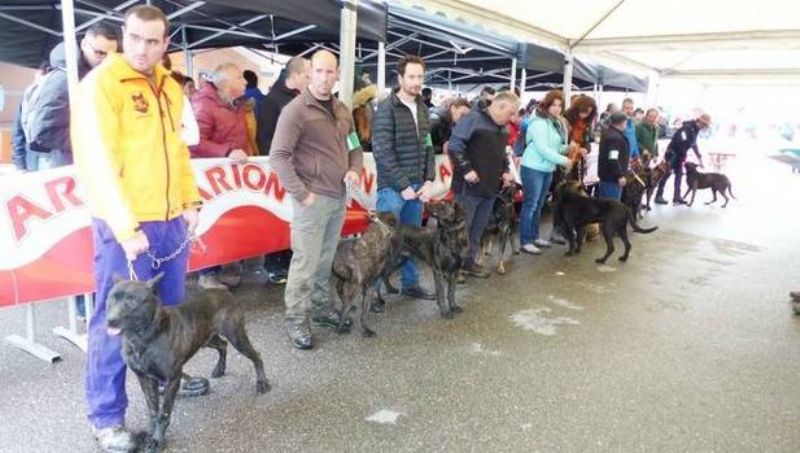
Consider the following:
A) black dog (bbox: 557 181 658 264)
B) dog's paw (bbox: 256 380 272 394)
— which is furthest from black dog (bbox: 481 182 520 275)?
dog's paw (bbox: 256 380 272 394)

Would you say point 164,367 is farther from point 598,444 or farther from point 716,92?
point 716,92

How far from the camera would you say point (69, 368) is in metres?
3.01

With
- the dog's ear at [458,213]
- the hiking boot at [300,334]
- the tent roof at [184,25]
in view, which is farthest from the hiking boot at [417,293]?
the tent roof at [184,25]

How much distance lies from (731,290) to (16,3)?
7.82 m

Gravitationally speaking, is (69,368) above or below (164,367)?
below

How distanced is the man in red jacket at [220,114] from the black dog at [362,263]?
923 millimetres

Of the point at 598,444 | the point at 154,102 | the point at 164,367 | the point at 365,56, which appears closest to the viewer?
the point at 154,102

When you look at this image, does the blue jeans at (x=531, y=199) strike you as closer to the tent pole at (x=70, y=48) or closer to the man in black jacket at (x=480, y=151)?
the man in black jacket at (x=480, y=151)

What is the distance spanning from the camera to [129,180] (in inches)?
78.1

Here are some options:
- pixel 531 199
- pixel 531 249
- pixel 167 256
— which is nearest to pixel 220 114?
pixel 167 256

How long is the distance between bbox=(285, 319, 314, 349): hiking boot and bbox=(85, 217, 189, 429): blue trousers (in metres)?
1.12

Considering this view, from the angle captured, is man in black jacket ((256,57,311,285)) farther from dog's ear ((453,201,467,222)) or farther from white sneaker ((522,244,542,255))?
white sneaker ((522,244,542,255))

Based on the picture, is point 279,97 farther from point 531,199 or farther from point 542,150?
point 531,199

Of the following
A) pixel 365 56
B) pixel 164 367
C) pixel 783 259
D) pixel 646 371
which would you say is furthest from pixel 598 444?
pixel 365 56
